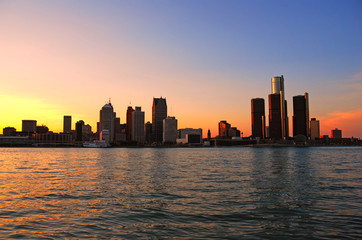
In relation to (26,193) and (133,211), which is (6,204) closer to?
(26,193)

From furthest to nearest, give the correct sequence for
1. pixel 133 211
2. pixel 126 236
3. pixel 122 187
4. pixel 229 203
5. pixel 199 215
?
pixel 122 187 < pixel 229 203 < pixel 133 211 < pixel 199 215 < pixel 126 236

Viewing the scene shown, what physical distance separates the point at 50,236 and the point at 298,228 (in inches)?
660

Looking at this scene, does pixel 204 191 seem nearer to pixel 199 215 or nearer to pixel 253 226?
pixel 199 215

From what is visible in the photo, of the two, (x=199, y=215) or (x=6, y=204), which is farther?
(x=6, y=204)

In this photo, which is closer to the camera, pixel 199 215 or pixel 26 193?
pixel 199 215

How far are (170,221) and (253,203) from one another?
1017cm

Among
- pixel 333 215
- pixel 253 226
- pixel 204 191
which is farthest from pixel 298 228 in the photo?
pixel 204 191

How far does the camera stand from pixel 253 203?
28703 mm

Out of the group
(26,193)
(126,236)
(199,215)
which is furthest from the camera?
(26,193)

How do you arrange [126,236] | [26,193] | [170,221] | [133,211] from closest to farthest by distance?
[126,236] < [170,221] < [133,211] < [26,193]

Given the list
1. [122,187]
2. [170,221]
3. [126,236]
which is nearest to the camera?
[126,236]

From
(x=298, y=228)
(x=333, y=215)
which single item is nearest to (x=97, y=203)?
(x=298, y=228)

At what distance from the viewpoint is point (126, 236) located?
18875 mm

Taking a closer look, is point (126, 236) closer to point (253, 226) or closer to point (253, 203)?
point (253, 226)
